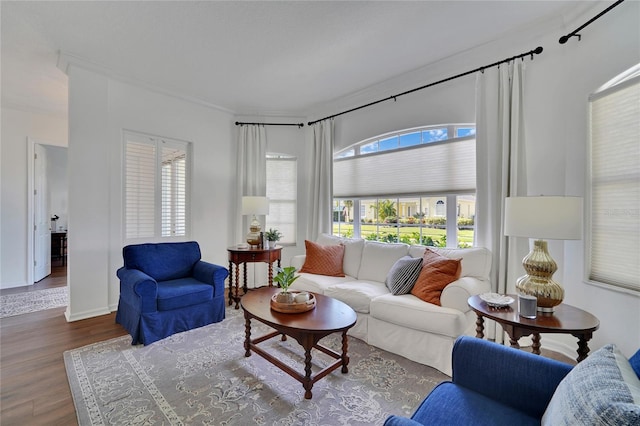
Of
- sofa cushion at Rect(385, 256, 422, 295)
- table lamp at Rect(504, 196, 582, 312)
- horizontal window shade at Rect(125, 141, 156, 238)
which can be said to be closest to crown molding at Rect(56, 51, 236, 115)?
horizontal window shade at Rect(125, 141, 156, 238)

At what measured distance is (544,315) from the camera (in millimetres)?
1812

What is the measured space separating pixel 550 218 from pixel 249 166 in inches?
154

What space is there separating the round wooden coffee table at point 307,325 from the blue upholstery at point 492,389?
2.52 feet

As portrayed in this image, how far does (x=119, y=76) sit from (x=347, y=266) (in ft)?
11.9

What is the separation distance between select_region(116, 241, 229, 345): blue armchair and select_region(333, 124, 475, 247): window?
2092 mm

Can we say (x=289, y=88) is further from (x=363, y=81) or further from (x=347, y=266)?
(x=347, y=266)

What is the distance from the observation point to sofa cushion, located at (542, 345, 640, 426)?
68cm

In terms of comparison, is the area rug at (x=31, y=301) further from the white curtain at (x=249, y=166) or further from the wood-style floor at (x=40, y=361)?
the white curtain at (x=249, y=166)

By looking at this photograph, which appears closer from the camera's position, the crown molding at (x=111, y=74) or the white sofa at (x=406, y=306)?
the white sofa at (x=406, y=306)

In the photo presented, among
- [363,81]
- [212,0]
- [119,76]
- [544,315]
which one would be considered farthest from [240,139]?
[544,315]

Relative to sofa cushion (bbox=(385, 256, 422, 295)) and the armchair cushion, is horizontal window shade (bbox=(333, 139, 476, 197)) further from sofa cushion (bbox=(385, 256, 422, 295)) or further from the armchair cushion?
the armchair cushion

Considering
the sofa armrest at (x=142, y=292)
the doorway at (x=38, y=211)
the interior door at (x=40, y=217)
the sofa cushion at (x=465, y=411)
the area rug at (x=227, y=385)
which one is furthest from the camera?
the interior door at (x=40, y=217)

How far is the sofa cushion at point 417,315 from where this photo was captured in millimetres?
2211

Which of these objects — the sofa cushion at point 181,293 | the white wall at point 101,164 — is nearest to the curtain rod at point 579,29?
the sofa cushion at point 181,293
